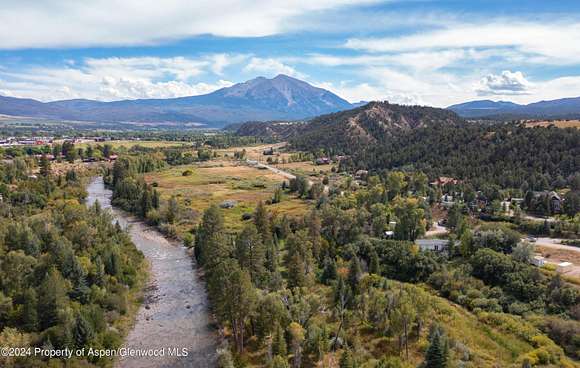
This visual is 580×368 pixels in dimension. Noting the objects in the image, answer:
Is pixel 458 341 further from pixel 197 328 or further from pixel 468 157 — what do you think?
Answer: pixel 468 157

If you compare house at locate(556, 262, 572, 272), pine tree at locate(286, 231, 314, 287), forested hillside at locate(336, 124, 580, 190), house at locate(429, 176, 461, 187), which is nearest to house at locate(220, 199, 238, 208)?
pine tree at locate(286, 231, 314, 287)

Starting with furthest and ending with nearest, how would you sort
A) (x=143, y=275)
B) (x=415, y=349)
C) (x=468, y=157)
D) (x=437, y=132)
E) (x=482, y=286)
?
1. (x=437, y=132)
2. (x=468, y=157)
3. (x=143, y=275)
4. (x=482, y=286)
5. (x=415, y=349)

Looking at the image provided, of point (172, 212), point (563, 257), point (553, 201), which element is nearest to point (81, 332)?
point (172, 212)

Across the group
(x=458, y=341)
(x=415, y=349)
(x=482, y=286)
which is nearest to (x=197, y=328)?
(x=415, y=349)

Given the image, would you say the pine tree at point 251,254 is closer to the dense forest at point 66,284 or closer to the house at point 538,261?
the dense forest at point 66,284

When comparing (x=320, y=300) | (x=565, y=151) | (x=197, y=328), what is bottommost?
(x=197, y=328)

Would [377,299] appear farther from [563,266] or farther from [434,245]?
[563,266]

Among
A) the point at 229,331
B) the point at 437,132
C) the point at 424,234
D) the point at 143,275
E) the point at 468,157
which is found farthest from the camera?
the point at 437,132
